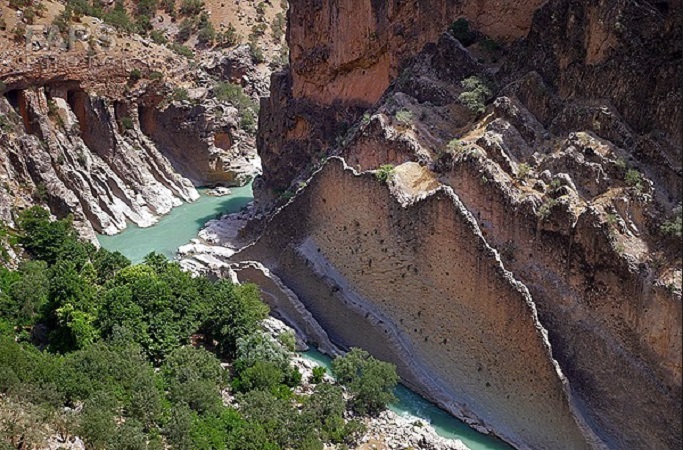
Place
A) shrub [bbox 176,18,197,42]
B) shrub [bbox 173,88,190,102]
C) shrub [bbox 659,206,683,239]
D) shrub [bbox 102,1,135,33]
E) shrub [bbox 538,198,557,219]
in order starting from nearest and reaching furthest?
shrub [bbox 659,206,683,239], shrub [bbox 538,198,557,219], shrub [bbox 173,88,190,102], shrub [bbox 102,1,135,33], shrub [bbox 176,18,197,42]

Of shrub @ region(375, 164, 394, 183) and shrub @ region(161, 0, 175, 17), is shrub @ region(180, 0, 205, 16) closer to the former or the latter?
shrub @ region(161, 0, 175, 17)

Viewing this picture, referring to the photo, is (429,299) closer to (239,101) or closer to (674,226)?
(674,226)

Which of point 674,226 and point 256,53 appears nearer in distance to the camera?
point 674,226

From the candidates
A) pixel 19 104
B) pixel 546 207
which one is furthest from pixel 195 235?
pixel 546 207

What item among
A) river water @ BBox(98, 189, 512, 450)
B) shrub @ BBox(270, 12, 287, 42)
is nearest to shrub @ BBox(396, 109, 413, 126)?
river water @ BBox(98, 189, 512, 450)

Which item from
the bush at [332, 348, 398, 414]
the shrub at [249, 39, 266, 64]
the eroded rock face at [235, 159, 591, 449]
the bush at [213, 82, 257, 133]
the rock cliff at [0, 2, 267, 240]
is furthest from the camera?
the shrub at [249, 39, 266, 64]

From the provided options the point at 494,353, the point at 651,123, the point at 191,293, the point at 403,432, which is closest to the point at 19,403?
the point at 191,293
